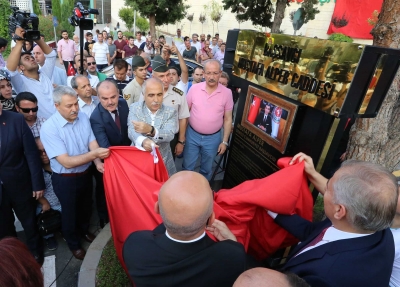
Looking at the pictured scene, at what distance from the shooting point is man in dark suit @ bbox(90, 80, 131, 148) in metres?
2.92

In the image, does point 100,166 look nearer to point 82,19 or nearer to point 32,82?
point 32,82

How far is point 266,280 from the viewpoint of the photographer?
0.95 meters

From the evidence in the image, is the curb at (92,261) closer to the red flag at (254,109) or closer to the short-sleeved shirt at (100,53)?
the red flag at (254,109)

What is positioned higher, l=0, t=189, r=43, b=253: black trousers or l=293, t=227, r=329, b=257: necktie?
l=293, t=227, r=329, b=257: necktie

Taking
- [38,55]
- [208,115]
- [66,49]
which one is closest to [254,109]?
[208,115]

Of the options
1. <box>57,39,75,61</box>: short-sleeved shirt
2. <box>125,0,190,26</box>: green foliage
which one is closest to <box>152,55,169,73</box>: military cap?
<box>57,39,75,61</box>: short-sleeved shirt

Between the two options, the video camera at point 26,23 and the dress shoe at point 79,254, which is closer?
the dress shoe at point 79,254

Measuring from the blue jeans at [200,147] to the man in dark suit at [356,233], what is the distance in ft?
8.41

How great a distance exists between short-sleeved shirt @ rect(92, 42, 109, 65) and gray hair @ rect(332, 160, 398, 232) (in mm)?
11279

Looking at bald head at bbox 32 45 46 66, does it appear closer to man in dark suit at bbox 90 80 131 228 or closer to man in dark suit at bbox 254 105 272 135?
man in dark suit at bbox 90 80 131 228

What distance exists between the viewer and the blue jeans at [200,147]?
4051 millimetres

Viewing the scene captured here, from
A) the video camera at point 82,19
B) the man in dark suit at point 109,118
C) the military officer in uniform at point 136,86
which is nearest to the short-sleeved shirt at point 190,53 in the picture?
the video camera at point 82,19

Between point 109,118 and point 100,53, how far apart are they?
361 inches

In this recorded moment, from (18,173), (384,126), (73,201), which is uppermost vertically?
(384,126)
